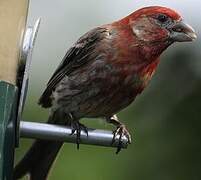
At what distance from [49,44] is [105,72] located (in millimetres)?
4639

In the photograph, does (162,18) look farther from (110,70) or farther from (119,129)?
(119,129)

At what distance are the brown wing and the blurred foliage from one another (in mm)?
1627

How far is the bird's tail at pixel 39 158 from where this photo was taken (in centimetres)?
713

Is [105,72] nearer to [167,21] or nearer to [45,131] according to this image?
[167,21]

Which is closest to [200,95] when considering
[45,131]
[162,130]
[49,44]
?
[162,130]

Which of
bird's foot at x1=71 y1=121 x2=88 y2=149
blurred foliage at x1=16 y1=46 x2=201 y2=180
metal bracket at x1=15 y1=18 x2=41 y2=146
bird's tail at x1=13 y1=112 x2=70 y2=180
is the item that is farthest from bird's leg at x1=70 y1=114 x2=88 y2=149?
blurred foliage at x1=16 y1=46 x2=201 y2=180

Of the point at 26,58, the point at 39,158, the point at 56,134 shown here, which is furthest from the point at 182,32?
the point at 56,134

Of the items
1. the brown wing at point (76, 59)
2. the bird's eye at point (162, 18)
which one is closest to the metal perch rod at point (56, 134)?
the brown wing at point (76, 59)

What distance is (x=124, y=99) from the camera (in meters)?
7.57

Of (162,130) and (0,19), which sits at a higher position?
(0,19)

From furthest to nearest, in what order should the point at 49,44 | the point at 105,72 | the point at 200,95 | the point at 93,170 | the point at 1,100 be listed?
1. the point at 49,44
2. the point at 200,95
3. the point at 93,170
4. the point at 105,72
5. the point at 1,100

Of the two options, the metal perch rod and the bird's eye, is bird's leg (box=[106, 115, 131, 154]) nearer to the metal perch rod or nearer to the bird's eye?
the metal perch rod

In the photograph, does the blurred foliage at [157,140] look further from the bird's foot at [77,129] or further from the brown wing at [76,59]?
the bird's foot at [77,129]

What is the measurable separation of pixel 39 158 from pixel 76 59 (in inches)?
32.1
